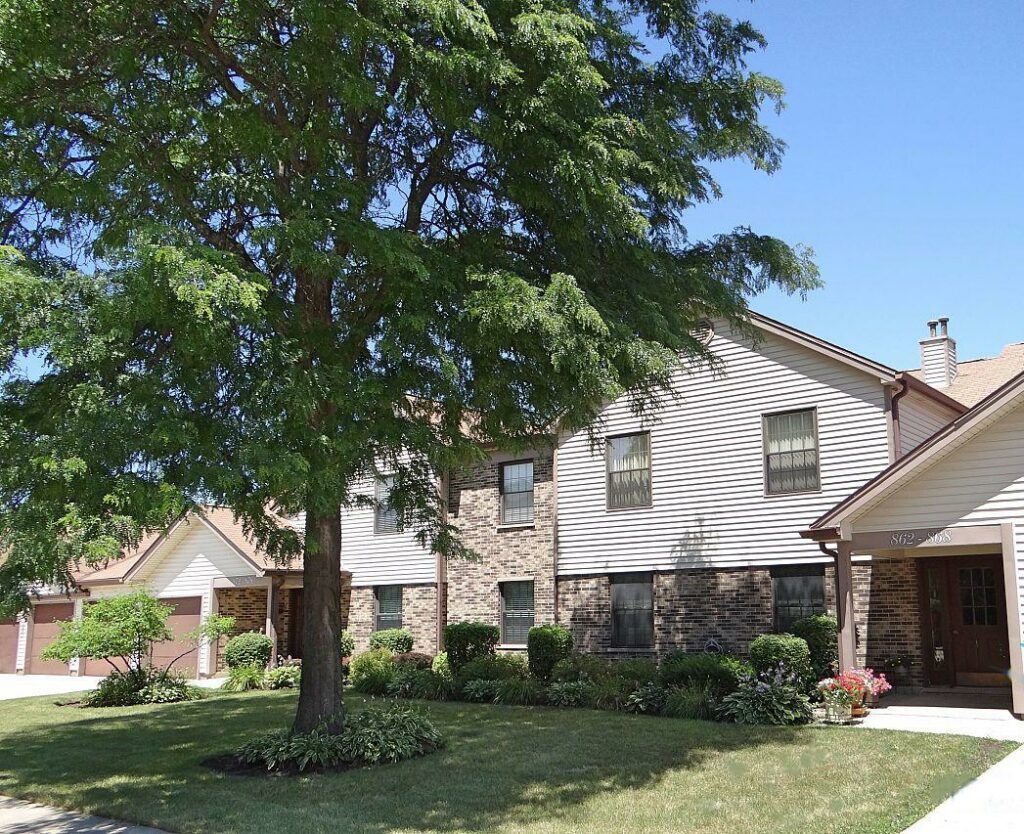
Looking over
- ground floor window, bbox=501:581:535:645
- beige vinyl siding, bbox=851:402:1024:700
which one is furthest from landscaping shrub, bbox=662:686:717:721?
ground floor window, bbox=501:581:535:645

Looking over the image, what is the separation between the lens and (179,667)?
28188 mm

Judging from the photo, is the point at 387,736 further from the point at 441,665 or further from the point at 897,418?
the point at 897,418

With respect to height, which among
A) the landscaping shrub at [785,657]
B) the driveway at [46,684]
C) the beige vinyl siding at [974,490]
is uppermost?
the beige vinyl siding at [974,490]

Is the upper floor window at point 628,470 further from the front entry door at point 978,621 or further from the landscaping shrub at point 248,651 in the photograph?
the landscaping shrub at point 248,651

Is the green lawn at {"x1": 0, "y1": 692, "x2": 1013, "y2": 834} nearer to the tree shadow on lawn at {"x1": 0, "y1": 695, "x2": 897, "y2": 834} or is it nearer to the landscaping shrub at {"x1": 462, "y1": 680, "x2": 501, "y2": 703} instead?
the tree shadow on lawn at {"x1": 0, "y1": 695, "x2": 897, "y2": 834}

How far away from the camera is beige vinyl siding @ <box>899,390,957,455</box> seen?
18.1 metres

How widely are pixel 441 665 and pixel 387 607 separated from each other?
4.31 metres

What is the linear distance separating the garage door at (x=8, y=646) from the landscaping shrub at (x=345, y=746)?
25722 millimetres

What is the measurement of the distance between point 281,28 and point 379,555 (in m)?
16.6

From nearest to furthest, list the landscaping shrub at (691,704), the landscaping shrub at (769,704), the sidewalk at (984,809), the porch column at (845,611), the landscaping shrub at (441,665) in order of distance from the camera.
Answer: the sidewalk at (984,809) < the landscaping shrub at (769,704) < the landscaping shrub at (691,704) < the porch column at (845,611) < the landscaping shrub at (441,665)

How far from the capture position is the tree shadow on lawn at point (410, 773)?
9.70 metres

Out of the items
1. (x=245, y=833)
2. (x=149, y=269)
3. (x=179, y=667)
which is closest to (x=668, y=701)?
(x=245, y=833)

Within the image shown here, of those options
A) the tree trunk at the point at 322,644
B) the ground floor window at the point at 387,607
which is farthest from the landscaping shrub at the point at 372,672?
the tree trunk at the point at 322,644

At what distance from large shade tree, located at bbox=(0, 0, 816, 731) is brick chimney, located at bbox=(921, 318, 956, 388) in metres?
12.0
